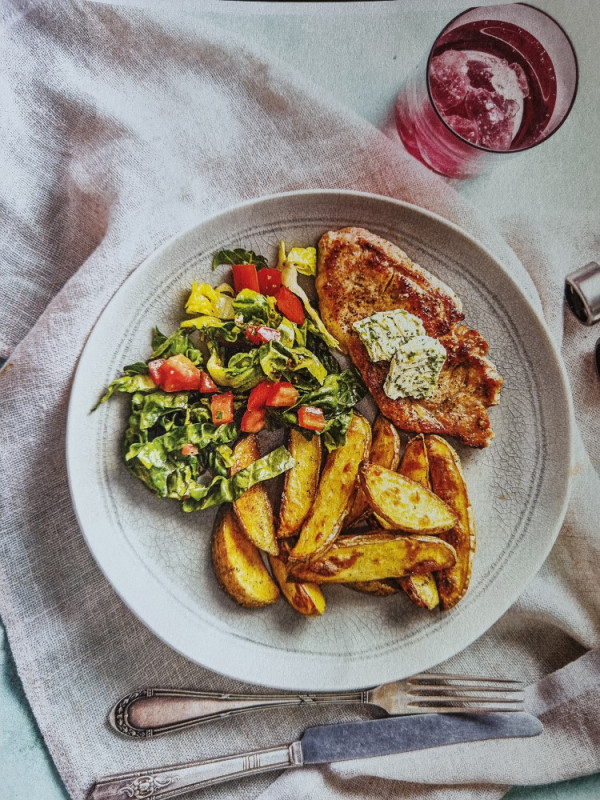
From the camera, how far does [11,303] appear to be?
3160 mm

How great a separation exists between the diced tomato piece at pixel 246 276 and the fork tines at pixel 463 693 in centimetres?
223

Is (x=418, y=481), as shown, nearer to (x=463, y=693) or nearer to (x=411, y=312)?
(x=411, y=312)

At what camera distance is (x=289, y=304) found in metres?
2.96

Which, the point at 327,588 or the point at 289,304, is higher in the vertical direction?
the point at 289,304

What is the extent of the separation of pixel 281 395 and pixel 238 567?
0.85 m

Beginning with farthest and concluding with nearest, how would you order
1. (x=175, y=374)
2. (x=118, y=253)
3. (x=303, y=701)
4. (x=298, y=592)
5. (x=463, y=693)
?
(x=463, y=693)
(x=303, y=701)
(x=118, y=253)
(x=298, y=592)
(x=175, y=374)

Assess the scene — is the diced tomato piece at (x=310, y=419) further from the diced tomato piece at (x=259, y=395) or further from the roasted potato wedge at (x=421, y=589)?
the roasted potato wedge at (x=421, y=589)

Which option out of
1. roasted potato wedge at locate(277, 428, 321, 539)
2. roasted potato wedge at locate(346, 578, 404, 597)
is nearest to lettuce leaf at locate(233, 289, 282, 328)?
roasted potato wedge at locate(277, 428, 321, 539)

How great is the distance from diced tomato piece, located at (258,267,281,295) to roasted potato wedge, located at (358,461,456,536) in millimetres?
978

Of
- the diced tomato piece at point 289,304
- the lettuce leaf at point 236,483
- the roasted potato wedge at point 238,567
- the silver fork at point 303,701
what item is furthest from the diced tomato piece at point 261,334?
the silver fork at point 303,701

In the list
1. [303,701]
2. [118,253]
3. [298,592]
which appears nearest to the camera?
[298,592]

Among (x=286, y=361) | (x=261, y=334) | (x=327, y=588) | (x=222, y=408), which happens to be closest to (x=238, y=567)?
(x=327, y=588)

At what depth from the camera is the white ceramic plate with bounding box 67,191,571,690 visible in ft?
9.49

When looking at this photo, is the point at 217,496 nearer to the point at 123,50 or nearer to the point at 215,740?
the point at 215,740
